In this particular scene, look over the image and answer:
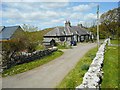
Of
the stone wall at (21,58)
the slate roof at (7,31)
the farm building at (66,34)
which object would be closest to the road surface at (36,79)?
the stone wall at (21,58)

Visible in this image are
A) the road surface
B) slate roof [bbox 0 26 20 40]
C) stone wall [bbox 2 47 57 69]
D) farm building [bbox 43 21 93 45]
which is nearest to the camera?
the road surface

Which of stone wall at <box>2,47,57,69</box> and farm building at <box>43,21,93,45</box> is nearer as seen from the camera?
stone wall at <box>2,47,57,69</box>

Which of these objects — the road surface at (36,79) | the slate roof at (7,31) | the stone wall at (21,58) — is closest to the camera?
the road surface at (36,79)

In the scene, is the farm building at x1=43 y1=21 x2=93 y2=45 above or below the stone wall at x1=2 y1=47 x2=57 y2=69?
above

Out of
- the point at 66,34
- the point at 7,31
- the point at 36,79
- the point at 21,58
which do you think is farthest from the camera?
the point at 7,31

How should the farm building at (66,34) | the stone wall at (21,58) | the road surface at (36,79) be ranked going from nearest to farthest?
1. the road surface at (36,79)
2. the stone wall at (21,58)
3. the farm building at (66,34)

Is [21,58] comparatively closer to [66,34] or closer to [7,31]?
[66,34]

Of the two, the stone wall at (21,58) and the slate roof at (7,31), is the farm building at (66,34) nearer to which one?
the slate roof at (7,31)

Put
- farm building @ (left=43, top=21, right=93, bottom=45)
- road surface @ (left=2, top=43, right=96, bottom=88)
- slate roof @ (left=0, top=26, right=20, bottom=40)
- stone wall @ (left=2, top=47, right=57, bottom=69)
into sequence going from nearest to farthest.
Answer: road surface @ (left=2, top=43, right=96, bottom=88) < stone wall @ (left=2, top=47, right=57, bottom=69) < slate roof @ (left=0, top=26, right=20, bottom=40) < farm building @ (left=43, top=21, right=93, bottom=45)

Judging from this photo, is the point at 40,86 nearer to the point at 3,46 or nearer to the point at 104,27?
the point at 3,46

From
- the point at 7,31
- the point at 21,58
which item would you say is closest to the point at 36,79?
the point at 21,58

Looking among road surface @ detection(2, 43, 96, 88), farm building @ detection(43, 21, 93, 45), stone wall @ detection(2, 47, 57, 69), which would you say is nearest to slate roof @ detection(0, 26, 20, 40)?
farm building @ detection(43, 21, 93, 45)

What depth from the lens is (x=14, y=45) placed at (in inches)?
922

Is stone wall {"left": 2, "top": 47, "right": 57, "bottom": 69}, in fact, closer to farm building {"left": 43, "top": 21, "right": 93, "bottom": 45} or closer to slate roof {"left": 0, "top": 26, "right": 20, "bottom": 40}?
farm building {"left": 43, "top": 21, "right": 93, "bottom": 45}
